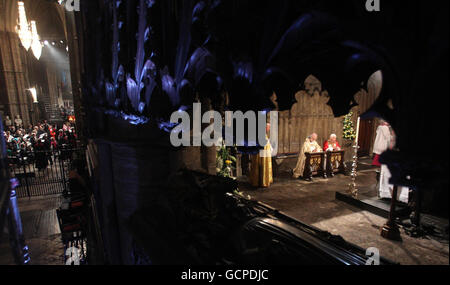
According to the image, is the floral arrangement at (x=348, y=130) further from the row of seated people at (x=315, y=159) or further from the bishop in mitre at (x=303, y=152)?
the bishop in mitre at (x=303, y=152)

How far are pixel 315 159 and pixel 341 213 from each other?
11.0 ft

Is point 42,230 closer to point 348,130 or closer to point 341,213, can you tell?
point 341,213

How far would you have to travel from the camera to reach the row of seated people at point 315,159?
8.66 m

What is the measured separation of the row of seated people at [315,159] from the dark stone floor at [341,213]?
0.37m

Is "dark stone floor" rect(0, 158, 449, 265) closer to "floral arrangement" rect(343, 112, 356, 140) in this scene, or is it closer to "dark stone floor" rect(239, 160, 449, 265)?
"dark stone floor" rect(239, 160, 449, 265)

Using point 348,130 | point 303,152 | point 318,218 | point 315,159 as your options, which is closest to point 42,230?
point 318,218

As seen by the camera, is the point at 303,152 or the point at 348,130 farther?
the point at 348,130

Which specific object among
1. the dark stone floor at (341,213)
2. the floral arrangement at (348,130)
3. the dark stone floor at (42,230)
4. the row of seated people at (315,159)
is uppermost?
the floral arrangement at (348,130)

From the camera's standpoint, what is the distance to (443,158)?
1.46 feet

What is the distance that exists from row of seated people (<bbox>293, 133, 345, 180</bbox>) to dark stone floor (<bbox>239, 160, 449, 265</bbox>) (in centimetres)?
37

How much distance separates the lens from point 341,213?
5.65 m

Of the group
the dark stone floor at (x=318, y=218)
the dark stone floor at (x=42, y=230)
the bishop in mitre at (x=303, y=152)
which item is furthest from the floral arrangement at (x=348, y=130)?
the dark stone floor at (x=42, y=230)
